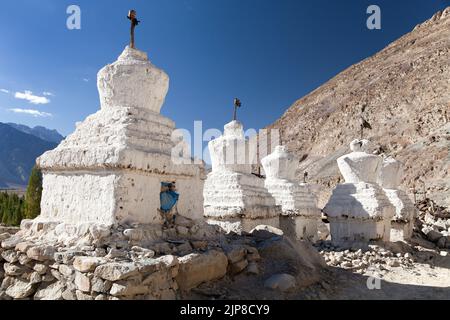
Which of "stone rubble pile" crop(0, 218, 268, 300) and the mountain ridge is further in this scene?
the mountain ridge

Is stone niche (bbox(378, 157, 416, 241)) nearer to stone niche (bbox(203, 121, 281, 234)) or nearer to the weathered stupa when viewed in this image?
the weathered stupa

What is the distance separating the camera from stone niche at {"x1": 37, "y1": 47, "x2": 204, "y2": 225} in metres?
4.88

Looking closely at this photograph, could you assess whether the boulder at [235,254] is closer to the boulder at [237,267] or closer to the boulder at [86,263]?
the boulder at [237,267]

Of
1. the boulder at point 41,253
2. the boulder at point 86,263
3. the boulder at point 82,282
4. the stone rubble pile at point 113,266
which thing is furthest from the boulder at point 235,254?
the boulder at point 41,253

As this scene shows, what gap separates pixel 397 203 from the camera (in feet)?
38.7

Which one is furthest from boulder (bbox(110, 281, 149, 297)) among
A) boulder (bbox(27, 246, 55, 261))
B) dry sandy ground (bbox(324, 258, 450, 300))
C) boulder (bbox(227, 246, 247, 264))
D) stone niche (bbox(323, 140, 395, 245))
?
stone niche (bbox(323, 140, 395, 245))

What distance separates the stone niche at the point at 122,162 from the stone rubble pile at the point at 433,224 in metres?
9.12

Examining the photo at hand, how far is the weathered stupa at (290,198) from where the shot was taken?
11039mm

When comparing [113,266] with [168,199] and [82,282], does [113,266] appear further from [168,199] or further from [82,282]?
[168,199]

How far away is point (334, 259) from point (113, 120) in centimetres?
525

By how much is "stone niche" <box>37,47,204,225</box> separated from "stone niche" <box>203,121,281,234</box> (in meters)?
2.77

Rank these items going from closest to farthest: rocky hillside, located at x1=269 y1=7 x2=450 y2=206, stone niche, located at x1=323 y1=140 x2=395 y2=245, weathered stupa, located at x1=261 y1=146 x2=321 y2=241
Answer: stone niche, located at x1=323 y1=140 x2=395 y2=245
weathered stupa, located at x1=261 y1=146 x2=321 y2=241
rocky hillside, located at x1=269 y1=7 x2=450 y2=206

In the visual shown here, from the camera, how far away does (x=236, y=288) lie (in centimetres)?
499

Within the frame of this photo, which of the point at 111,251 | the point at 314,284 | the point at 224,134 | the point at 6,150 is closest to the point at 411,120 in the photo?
the point at 224,134
